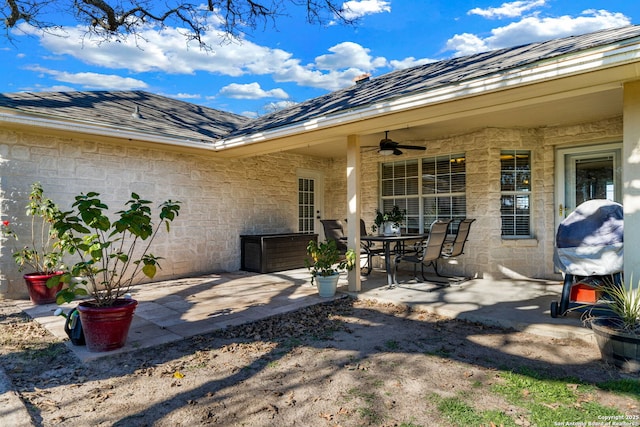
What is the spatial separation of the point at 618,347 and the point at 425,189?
14.6ft

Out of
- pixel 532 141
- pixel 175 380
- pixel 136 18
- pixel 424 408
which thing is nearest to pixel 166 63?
pixel 136 18

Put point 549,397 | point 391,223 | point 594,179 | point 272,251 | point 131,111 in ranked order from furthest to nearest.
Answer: point 272,251, point 131,111, point 391,223, point 594,179, point 549,397

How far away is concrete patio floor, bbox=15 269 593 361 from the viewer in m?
3.45

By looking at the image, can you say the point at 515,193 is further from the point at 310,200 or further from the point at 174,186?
the point at 174,186

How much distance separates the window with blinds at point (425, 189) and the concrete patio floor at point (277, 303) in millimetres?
1365

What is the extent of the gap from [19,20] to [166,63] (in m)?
8.45

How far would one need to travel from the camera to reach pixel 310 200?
8.59 meters

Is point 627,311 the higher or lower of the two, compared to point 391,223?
lower

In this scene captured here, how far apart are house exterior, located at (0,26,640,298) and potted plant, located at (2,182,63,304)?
0.19 meters

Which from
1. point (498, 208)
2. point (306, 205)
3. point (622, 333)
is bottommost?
point (622, 333)

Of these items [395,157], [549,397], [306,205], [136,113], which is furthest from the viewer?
[306,205]

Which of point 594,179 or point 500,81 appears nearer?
point 500,81

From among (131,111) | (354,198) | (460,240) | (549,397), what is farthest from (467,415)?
(131,111)

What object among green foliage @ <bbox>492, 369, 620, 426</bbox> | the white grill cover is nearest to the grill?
the white grill cover
